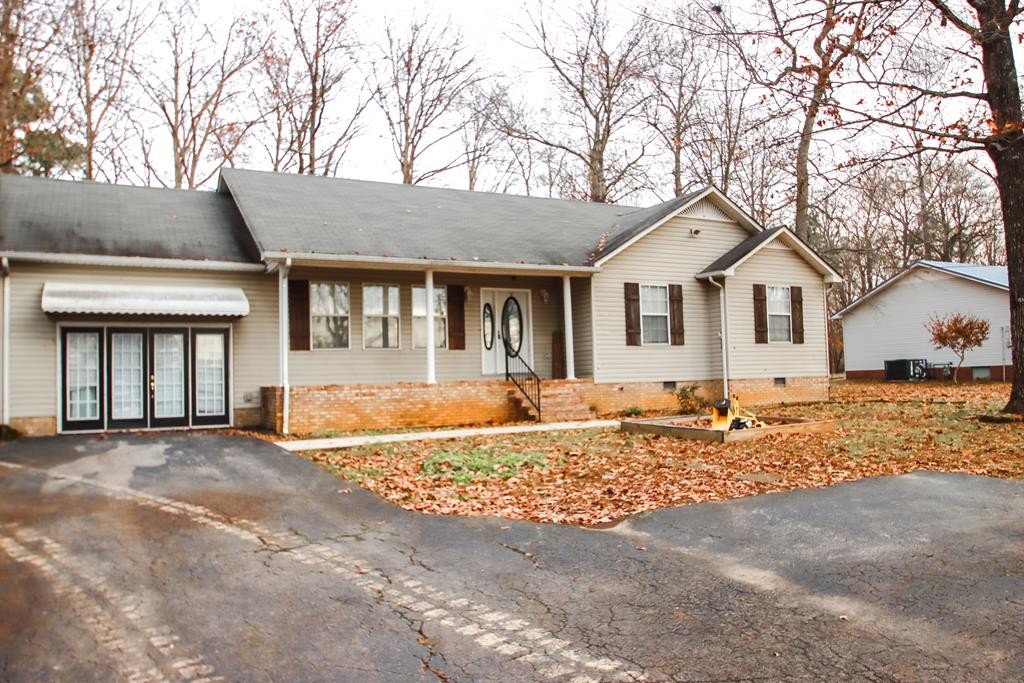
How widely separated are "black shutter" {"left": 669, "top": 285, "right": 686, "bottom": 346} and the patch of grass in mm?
8640

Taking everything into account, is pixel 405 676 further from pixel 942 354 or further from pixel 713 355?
pixel 942 354

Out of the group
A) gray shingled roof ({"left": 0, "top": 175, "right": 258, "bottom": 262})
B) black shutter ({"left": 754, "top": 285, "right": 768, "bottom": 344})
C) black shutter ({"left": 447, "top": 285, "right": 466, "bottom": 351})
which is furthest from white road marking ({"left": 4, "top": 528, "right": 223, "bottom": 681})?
black shutter ({"left": 754, "top": 285, "right": 768, "bottom": 344})

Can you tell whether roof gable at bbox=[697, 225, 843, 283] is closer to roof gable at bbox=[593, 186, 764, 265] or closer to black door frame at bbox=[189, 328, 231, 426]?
roof gable at bbox=[593, 186, 764, 265]

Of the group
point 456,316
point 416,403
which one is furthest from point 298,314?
point 456,316

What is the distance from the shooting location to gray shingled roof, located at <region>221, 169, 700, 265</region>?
49.1ft

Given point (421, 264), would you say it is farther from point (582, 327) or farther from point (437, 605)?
point (437, 605)

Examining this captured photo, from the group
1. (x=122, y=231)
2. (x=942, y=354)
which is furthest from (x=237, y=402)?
(x=942, y=354)

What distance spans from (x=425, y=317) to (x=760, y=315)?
8560 millimetres

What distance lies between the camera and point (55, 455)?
10594 millimetres

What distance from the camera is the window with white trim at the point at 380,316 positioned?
15992 millimetres

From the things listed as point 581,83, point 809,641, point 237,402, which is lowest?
point 809,641

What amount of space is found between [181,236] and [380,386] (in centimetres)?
499

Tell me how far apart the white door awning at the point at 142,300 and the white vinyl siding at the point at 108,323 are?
206 millimetres

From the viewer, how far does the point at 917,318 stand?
94.1 ft
